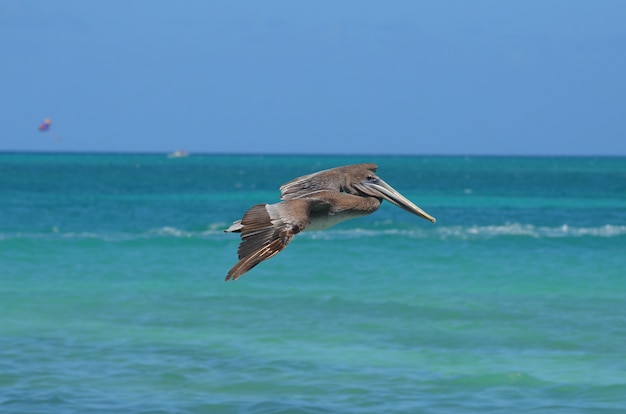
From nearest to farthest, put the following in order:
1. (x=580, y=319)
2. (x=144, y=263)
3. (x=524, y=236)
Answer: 1. (x=580, y=319)
2. (x=144, y=263)
3. (x=524, y=236)

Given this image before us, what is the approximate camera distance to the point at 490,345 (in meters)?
14.0

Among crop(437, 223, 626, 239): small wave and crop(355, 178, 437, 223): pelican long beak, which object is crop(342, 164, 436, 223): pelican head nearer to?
crop(355, 178, 437, 223): pelican long beak

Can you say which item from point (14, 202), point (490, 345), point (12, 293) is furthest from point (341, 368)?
point (14, 202)

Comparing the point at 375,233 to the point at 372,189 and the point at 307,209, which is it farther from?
the point at 307,209

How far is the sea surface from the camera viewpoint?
37.4 feet

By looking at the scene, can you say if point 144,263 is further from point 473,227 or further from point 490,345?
point 473,227

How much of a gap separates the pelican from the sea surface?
3.03 meters

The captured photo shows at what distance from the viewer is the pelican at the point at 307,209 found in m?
7.00

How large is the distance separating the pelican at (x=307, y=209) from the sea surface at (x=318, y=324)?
3034 mm

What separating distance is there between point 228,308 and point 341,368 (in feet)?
15.1

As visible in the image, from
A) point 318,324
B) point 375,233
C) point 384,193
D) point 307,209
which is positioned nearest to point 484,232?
point 375,233

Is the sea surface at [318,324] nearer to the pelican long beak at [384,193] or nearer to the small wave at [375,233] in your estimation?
the small wave at [375,233]

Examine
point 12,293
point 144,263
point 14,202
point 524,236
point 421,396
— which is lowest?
point 421,396

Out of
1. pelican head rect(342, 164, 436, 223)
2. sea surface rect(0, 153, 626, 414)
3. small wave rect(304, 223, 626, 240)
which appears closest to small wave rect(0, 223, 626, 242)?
small wave rect(304, 223, 626, 240)
